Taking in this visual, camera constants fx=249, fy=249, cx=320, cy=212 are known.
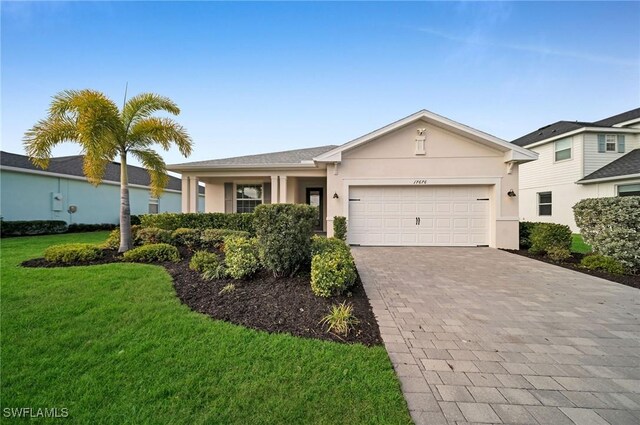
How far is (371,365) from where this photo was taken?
2391 mm

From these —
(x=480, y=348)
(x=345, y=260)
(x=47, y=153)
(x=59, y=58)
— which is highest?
(x=59, y=58)

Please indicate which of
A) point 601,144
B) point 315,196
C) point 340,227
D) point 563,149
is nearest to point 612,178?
point 601,144

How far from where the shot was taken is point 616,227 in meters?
6.15

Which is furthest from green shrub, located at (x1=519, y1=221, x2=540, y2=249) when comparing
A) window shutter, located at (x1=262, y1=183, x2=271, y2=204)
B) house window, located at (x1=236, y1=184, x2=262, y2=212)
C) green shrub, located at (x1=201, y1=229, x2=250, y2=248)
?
house window, located at (x1=236, y1=184, x2=262, y2=212)

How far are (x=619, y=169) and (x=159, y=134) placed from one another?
2033cm

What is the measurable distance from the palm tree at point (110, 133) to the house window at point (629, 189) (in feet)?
64.1

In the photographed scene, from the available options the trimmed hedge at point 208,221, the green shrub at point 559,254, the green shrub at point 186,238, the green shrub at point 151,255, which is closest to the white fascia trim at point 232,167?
the trimmed hedge at point 208,221

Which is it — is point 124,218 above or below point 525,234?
above

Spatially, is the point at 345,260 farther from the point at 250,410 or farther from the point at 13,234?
the point at 13,234

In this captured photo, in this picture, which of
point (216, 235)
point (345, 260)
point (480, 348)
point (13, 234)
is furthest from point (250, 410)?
point (13, 234)

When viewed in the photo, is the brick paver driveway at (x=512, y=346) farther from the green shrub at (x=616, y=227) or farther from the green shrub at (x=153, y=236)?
the green shrub at (x=153, y=236)

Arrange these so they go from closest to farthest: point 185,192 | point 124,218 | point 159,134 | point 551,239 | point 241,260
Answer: point 241,260 → point 124,218 → point 159,134 → point 551,239 → point 185,192

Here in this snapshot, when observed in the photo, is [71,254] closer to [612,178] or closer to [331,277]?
[331,277]

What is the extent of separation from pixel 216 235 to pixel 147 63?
751 cm
